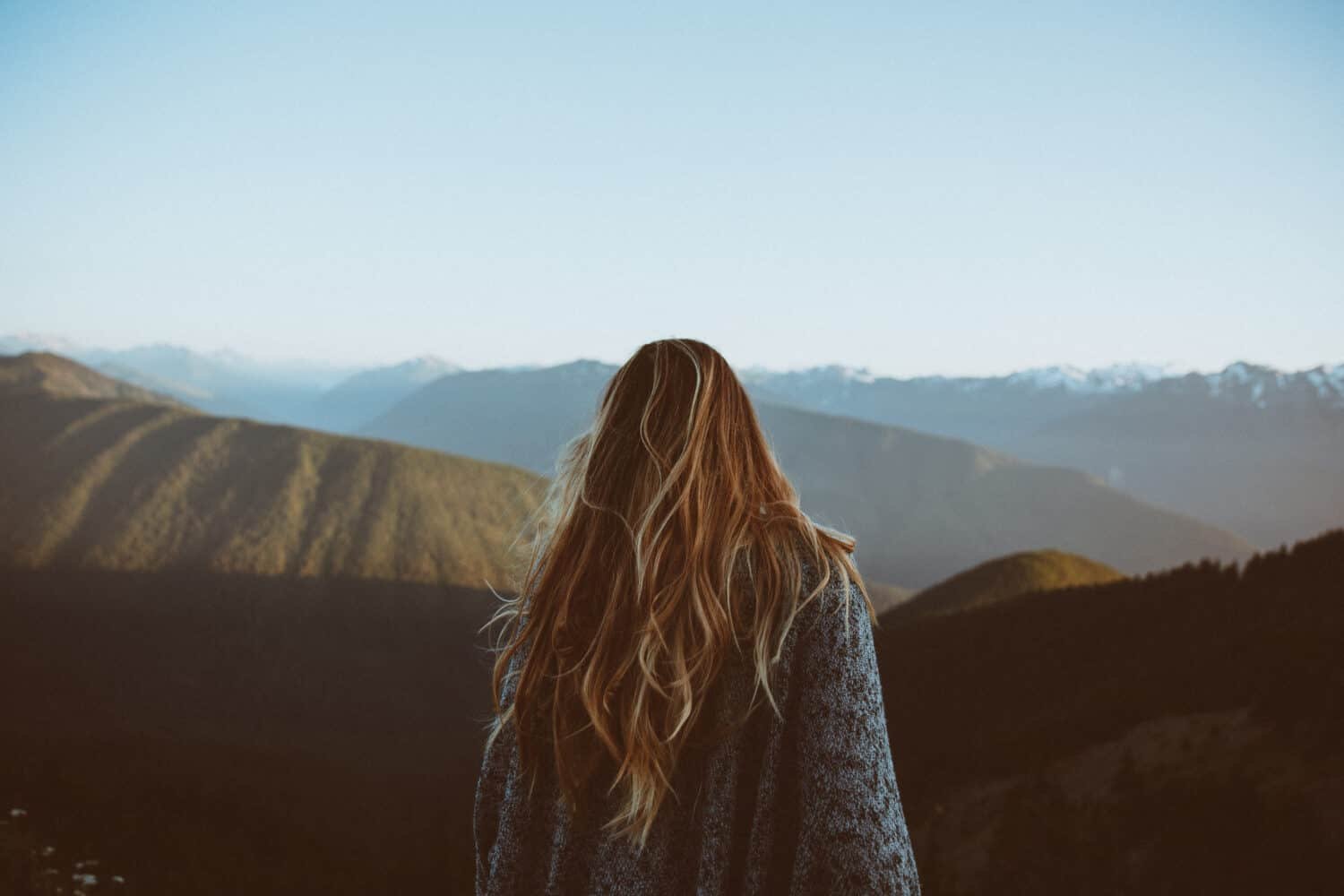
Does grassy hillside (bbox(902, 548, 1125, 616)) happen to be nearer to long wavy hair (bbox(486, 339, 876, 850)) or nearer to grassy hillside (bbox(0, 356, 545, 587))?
grassy hillside (bbox(0, 356, 545, 587))

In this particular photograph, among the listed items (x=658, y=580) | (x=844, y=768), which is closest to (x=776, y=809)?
(x=844, y=768)

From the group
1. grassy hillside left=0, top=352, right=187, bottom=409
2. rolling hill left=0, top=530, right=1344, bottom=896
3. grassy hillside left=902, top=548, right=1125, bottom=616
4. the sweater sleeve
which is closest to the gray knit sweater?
the sweater sleeve

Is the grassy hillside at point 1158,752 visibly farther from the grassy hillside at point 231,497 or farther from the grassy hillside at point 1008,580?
the grassy hillside at point 231,497

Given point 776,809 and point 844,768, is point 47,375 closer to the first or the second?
point 776,809

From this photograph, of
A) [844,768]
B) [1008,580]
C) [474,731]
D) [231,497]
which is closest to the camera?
[844,768]

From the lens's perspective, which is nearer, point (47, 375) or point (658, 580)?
point (658, 580)

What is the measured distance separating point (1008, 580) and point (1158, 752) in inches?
2022

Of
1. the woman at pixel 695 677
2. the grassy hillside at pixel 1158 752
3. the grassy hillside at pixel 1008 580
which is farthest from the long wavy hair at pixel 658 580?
the grassy hillside at pixel 1008 580

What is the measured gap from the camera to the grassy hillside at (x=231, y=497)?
9119 centimetres

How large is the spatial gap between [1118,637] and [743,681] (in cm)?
3149

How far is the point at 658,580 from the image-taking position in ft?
6.88

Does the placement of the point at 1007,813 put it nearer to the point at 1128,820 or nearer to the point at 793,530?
the point at 1128,820

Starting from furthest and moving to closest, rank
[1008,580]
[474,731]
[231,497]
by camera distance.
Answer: [231,497] → [1008,580] → [474,731]

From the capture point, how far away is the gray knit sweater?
198 cm
